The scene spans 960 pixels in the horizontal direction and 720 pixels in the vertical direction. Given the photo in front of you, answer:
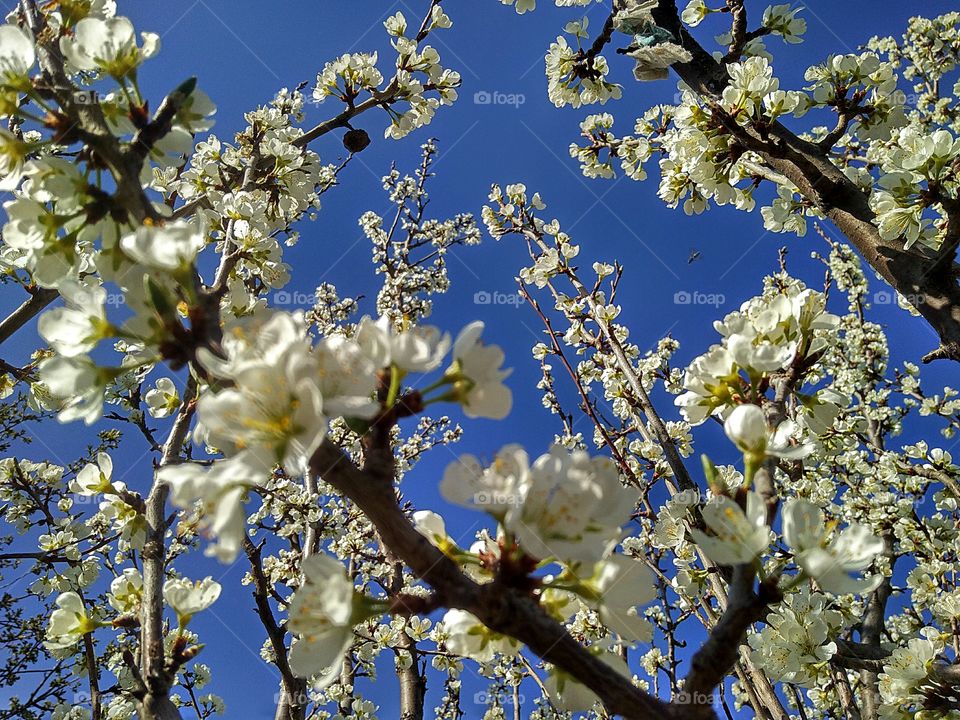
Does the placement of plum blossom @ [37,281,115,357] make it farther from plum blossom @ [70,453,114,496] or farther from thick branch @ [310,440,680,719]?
plum blossom @ [70,453,114,496]

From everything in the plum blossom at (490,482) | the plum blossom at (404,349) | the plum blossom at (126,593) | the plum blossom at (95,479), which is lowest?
the plum blossom at (490,482)

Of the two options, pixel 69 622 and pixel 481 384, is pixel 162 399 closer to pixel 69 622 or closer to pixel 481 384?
pixel 69 622

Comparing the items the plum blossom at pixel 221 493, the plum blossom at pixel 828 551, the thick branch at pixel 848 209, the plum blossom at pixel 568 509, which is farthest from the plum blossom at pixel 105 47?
the thick branch at pixel 848 209

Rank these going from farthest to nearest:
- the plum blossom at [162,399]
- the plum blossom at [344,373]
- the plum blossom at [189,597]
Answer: the plum blossom at [162,399]
the plum blossom at [189,597]
the plum blossom at [344,373]

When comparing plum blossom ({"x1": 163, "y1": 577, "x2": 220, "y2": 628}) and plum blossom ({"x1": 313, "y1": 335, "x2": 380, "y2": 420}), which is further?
plum blossom ({"x1": 163, "y1": 577, "x2": 220, "y2": 628})

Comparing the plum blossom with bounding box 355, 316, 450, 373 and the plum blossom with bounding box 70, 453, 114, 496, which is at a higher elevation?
the plum blossom with bounding box 70, 453, 114, 496

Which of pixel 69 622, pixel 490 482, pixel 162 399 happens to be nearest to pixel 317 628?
pixel 490 482

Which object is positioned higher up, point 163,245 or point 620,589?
point 163,245

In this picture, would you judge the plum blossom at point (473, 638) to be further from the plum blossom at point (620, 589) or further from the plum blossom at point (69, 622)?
the plum blossom at point (69, 622)

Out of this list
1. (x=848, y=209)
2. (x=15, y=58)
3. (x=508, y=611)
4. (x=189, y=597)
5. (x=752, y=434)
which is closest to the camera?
(x=508, y=611)

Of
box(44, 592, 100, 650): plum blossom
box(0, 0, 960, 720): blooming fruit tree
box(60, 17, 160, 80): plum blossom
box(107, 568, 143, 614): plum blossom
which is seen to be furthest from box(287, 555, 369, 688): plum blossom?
box(107, 568, 143, 614): plum blossom

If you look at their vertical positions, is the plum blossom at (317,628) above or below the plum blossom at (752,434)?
below

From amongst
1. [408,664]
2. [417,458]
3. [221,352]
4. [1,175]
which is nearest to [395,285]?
[417,458]

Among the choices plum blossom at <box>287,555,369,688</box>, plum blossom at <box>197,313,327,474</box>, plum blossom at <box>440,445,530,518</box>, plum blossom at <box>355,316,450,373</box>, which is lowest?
plum blossom at <box>287,555,369,688</box>
